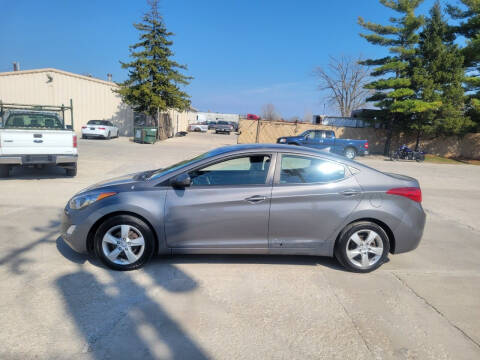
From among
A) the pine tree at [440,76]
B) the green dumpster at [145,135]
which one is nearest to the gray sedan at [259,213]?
the green dumpster at [145,135]

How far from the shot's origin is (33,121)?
8383 millimetres

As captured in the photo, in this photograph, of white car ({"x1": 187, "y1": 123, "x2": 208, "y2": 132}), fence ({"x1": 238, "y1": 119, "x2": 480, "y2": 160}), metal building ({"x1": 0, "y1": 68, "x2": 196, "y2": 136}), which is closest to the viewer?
fence ({"x1": 238, "y1": 119, "x2": 480, "y2": 160})

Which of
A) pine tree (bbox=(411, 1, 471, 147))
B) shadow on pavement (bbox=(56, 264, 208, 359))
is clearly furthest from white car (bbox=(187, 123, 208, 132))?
shadow on pavement (bbox=(56, 264, 208, 359))

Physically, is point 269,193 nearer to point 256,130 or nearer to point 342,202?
point 342,202

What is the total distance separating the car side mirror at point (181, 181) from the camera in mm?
3395

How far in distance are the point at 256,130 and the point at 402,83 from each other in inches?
456

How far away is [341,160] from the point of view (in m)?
3.77

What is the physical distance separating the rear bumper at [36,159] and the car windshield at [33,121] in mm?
915

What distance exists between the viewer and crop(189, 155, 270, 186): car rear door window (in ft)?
12.0

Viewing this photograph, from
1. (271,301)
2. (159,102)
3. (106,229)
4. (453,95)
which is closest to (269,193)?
(271,301)

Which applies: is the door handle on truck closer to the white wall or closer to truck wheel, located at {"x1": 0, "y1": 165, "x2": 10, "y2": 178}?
truck wheel, located at {"x1": 0, "y1": 165, "x2": 10, "y2": 178}

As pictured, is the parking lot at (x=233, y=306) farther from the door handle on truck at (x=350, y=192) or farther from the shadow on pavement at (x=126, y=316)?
the door handle on truck at (x=350, y=192)

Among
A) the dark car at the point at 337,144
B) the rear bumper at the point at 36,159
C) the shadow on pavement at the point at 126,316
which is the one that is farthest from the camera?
the dark car at the point at 337,144

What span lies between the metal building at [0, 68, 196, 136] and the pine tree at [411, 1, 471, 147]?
2473cm
